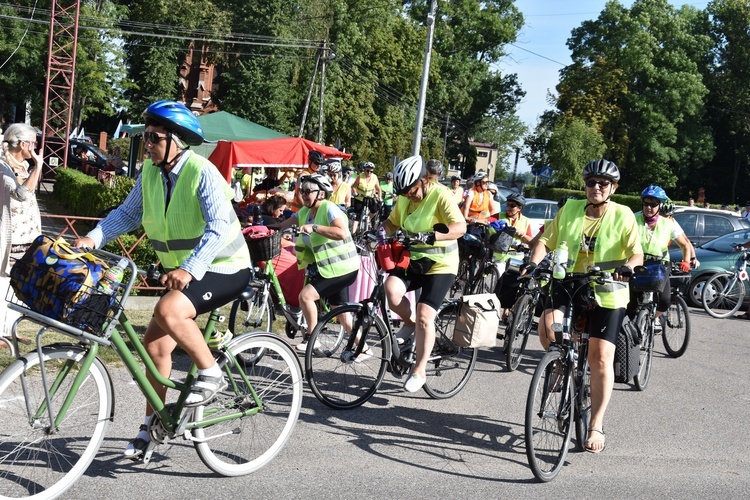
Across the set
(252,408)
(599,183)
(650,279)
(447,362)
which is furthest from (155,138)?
(447,362)

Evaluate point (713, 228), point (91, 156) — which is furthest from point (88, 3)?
point (713, 228)

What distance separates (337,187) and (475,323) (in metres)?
6.36

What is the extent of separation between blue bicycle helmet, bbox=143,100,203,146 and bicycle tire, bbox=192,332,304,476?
3.65 ft

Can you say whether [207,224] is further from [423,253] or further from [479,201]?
[479,201]

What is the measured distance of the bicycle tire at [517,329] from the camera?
340 inches

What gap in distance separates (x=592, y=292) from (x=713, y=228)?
40.5 ft

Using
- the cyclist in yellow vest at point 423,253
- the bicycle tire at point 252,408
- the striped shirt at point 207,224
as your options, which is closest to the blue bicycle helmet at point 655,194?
the cyclist in yellow vest at point 423,253

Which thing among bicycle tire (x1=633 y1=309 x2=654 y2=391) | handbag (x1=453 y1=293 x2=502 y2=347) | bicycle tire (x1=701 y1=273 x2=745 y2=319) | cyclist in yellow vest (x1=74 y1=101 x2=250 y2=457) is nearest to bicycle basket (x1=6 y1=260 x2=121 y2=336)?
cyclist in yellow vest (x1=74 y1=101 x2=250 y2=457)

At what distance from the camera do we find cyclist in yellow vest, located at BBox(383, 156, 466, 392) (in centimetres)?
662

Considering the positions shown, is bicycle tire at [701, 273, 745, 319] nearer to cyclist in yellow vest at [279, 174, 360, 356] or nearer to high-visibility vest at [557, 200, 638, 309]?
cyclist in yellow vest at [279, 174, 360, 356]

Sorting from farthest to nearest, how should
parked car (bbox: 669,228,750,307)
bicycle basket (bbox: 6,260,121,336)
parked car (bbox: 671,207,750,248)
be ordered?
parked car (bbox: 671,207,750,248), parked car (bbox: 669,228,750,307), bicycle basket (bbox: 6,260,121,336)

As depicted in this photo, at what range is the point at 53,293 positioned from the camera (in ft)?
12.6

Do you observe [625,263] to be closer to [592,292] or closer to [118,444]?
[592,292]

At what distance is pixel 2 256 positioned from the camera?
284 inches
